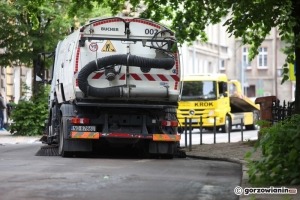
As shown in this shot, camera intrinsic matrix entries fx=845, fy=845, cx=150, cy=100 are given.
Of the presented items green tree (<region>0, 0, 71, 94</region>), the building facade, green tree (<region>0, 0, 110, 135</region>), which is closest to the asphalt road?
green tree (<region>0, 0, 110, 135</region>)

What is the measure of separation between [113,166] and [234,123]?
2813 cm

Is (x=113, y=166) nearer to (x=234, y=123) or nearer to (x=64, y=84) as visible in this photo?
(x=64, y=84)

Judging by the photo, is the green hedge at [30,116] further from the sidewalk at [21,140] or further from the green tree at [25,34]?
the green tree at [25,34]

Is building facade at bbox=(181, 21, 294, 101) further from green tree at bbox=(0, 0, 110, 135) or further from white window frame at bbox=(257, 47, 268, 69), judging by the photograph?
green tree at bbox=(0, 0, 110, 135)

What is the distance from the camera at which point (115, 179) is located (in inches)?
531

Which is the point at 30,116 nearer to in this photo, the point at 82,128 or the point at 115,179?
the point at 82,128

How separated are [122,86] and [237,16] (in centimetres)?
382

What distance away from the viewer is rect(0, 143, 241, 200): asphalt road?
445 inches

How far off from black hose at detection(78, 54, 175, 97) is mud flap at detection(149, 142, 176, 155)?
5.63 feet

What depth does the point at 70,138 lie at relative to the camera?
1997cm

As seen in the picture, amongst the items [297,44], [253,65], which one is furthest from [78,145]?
[253,65]

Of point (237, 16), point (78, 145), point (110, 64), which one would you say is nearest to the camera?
point (110, 64)

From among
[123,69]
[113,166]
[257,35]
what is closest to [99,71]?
[123,69]

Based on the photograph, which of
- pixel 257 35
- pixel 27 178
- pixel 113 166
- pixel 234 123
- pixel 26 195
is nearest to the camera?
pixel 26 195
